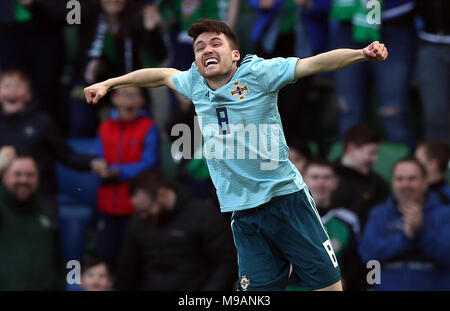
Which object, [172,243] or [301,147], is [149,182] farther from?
[301,147]

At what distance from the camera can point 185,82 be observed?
5.78 m

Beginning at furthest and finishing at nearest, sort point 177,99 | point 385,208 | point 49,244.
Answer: point 177,99 < point 49,244 < point 385,208

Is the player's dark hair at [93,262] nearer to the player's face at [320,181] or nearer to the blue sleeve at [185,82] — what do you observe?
the player's face at [320,181]

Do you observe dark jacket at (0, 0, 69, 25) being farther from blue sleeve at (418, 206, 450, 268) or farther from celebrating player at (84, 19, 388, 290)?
blue sleeve at (418, 206, 450, 268)

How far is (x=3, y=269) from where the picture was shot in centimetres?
805

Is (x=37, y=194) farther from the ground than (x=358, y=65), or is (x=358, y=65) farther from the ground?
(x=358, y=65)

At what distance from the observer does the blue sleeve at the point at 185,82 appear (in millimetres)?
5754

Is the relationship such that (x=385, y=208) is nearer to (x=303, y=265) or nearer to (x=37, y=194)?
(x=303, y=265)

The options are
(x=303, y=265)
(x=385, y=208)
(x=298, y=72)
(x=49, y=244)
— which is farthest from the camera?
(x=49, y=244)

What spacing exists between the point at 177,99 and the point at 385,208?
2624 millimetres

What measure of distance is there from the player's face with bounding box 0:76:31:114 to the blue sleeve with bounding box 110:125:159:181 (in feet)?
3.28

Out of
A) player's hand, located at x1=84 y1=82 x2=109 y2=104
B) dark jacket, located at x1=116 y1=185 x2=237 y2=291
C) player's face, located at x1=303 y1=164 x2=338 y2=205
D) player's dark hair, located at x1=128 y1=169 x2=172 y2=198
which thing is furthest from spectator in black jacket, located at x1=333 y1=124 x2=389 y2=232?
player's hand, located at x1=84 y1=82 x2=109 y2=104

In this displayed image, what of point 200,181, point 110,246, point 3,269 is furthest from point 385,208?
point 3,269

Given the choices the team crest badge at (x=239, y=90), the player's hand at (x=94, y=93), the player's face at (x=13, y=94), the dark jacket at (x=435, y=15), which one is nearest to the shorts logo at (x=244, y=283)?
the team crest badge at (x=239, y=90)
